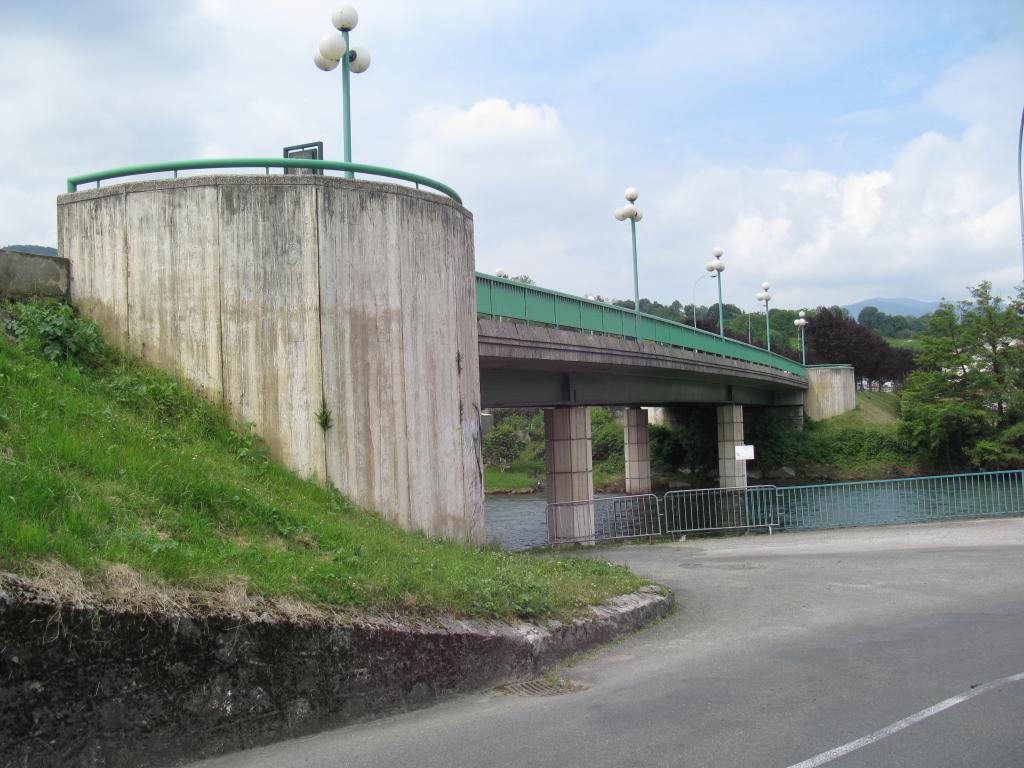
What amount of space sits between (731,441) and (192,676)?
44046 millimetres

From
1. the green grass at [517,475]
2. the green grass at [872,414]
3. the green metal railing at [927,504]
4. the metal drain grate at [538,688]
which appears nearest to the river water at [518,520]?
the green grass at [517,475]

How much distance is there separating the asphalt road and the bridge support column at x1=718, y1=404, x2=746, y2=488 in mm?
36211

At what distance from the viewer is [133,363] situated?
33.2 ft

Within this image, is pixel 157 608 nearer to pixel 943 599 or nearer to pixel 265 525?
pixel 265 525

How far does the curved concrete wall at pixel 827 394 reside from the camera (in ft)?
202

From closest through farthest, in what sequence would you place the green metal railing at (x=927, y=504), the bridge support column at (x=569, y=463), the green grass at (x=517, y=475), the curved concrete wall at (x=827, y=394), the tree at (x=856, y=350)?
the green metal railing at (x=927, y=504) → the bridge support column at (x=569, y=463) → the green grass at (x=517, y=475) → the curved concrete wall at (x=827, y=394) → the tree at (x=856, y=350)

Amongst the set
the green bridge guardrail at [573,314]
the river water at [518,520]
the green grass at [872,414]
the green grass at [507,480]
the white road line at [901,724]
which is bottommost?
the river water at [518,520]

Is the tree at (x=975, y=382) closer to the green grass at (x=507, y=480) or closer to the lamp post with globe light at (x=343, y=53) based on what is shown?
the green grass at (x=507, y=480)

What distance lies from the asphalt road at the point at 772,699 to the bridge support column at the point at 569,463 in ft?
52.7

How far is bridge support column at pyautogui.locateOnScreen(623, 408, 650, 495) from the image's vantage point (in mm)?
49344

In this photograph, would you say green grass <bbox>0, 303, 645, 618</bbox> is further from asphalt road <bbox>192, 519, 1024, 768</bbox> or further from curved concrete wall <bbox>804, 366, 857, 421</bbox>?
curved concrete wall <bbox>804, 366, 857, 421</bbox>

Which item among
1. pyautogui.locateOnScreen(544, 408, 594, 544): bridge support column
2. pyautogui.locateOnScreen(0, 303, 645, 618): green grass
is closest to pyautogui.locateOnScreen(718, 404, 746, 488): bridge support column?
pyautogui.locateOnScreen(544, 408, 594, 544): bridge support column

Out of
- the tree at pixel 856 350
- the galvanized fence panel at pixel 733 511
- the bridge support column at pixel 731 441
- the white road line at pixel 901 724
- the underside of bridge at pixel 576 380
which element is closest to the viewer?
the white road line at pixel 901 724

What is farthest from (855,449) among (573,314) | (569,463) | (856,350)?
(573,314)
